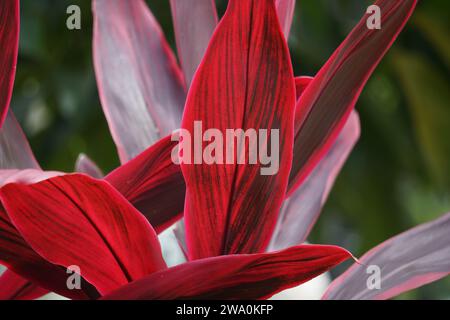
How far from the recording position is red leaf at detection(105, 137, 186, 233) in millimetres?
178

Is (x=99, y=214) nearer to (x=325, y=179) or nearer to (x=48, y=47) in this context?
(x=325, y=179)

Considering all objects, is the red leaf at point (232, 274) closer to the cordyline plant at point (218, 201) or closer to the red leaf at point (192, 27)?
the cordyline plant at point (218, 201)

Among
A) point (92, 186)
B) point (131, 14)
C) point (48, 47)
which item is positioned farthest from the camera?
point (48, 47)

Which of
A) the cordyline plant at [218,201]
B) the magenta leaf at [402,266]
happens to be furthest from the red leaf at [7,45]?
the magenta leaf at [402,266]

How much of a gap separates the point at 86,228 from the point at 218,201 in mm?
35

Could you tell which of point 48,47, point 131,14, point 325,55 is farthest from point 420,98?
point 131,14

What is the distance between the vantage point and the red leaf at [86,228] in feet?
0.51

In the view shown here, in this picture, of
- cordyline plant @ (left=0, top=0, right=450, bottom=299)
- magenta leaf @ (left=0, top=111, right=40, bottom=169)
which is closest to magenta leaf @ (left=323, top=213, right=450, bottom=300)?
cordyline plant @ (left=0, top=0, right=450, bottom=299)

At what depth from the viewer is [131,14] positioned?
26 cm

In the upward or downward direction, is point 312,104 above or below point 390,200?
above

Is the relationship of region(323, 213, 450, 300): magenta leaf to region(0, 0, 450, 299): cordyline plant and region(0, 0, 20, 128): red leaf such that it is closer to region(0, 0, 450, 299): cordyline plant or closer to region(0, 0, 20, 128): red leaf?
region(0, 0, 450, 299): cordyline plant

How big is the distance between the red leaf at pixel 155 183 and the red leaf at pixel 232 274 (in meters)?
0.03

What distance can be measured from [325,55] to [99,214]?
1.75 ft

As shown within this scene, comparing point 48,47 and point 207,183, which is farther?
point 48,47
